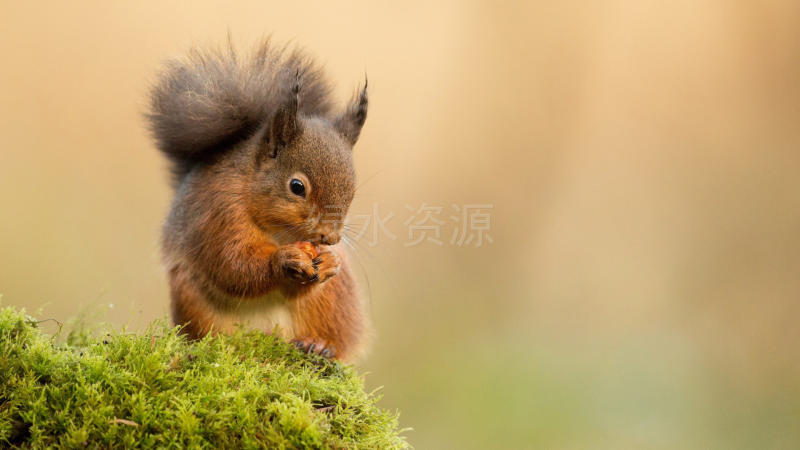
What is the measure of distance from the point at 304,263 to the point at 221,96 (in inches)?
23.9

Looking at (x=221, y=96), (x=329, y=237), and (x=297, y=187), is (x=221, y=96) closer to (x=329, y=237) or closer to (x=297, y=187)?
(x=297, y=187)

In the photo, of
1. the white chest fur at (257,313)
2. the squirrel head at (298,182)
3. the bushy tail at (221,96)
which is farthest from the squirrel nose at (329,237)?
the bushy tail at (221,96)

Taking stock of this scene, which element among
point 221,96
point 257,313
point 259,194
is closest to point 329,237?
point 259,194

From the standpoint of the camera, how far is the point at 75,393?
1.33m

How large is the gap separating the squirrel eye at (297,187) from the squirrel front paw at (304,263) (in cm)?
14

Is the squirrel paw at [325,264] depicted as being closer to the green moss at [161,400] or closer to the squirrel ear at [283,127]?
the squirrel ear at [283,127]

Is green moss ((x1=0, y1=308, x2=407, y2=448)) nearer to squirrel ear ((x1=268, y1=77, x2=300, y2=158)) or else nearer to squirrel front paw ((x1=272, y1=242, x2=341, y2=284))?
squirrel front paw ((x1=272, y1=242, x2=341, y2=284))

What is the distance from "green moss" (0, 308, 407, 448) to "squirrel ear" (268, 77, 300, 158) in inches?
26.9

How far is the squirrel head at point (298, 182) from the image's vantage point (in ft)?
6.75

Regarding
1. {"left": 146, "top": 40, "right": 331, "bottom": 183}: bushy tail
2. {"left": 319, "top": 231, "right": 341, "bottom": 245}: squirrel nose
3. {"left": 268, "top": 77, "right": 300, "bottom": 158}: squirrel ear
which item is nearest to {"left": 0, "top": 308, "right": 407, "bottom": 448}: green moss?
{"left": 319, "top": 231, "right": 341, "bottom": 245}: squirrel nose

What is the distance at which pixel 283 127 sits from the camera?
2.08 meters

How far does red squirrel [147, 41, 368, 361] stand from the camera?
206 centimetres

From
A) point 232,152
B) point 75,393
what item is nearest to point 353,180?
point 232,152

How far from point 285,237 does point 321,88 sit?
552mm
